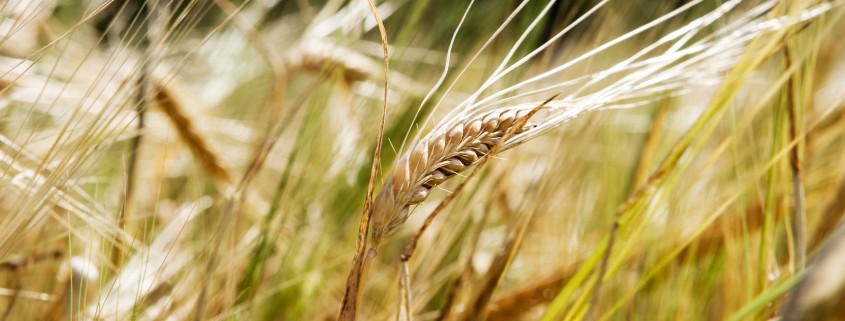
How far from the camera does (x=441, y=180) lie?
27cm

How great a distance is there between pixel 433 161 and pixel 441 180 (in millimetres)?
10

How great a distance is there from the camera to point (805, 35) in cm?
48

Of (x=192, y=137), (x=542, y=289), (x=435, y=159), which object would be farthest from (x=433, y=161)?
(x=192, y=137)

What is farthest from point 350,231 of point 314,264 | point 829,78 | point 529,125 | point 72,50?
point 829,78

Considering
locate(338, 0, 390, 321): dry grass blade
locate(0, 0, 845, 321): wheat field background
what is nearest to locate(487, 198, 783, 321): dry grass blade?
locate(0, 0, 845, 321): wheat field background

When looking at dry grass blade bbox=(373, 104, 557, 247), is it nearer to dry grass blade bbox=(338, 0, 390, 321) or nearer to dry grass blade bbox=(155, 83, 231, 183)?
dry grass blade bbox=(338, 0, 390, 321)

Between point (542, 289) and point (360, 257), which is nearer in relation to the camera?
point (360, 257)

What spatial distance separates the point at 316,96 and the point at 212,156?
116 mm

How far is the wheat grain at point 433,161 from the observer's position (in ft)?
0.85

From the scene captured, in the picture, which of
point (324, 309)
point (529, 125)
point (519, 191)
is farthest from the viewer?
point (519, 191)

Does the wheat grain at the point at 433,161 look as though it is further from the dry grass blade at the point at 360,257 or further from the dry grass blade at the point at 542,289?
the dry grass blade at the point at 542,289

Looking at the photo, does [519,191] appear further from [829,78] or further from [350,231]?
[829,78]

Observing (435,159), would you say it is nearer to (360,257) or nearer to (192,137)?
(360,257)

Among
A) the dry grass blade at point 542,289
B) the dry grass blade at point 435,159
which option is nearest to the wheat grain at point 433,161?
the dry grass blade at point 435,159
